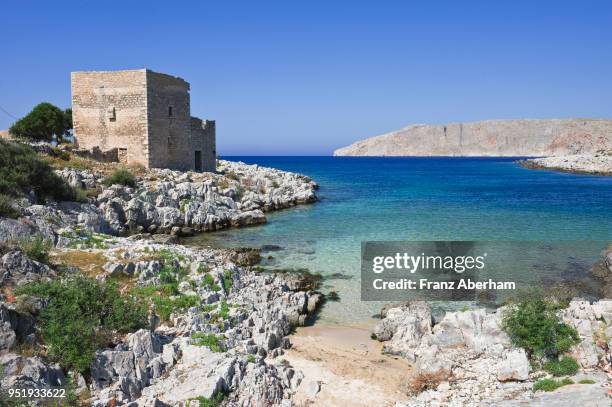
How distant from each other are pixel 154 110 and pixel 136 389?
21.3m

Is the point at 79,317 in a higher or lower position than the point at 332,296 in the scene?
higher

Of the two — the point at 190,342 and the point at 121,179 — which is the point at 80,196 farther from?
the point at 190,342

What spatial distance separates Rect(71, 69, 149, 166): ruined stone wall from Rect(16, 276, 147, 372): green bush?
1806 centimetres

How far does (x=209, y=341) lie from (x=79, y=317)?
214 centimetres


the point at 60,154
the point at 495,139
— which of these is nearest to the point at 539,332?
the point at 60,154

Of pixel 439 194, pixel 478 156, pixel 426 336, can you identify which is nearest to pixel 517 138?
pixel 478 156

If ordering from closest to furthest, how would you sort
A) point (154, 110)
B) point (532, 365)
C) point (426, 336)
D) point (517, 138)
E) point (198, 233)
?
point (532, 365) < point (426, 336) < point (198, 233) < point (154, 110) < point (517, 138)

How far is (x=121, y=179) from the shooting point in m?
21.5

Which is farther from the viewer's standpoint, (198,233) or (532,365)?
(198,233)

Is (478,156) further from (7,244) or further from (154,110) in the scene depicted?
(7,244)

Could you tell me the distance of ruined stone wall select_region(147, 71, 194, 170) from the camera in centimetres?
2573

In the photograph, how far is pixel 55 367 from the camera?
21.9ft

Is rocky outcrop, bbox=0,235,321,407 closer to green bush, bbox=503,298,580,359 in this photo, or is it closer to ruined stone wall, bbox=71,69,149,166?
green bush, bbox=503,298,580,359

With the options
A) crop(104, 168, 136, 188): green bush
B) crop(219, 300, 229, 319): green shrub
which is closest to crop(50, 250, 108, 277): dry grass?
crop(219, 300, 229, 319): green shrub
